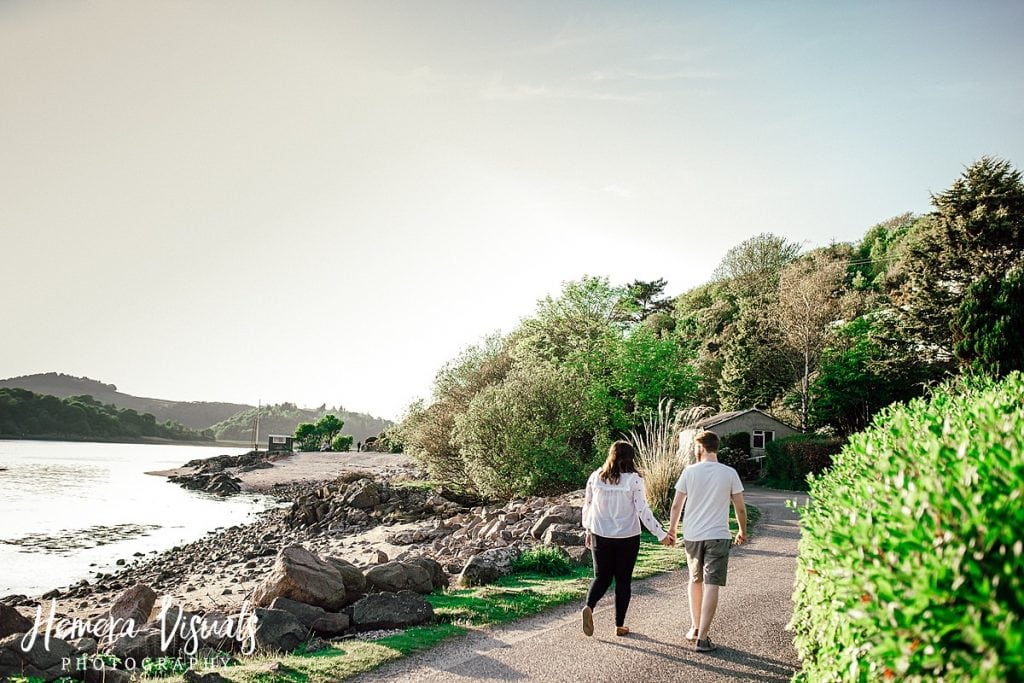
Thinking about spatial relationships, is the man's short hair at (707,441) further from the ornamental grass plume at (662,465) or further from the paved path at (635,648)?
the ornamental grass plume at (662,465)

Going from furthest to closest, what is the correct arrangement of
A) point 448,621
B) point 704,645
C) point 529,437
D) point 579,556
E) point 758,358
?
point 758,358 < point 529,437 < point 579,556 < point 448,621 < point 704,645

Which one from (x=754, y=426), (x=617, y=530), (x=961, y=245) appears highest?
(x=961, y=245)

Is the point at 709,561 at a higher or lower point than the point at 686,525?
lower

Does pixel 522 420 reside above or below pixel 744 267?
below

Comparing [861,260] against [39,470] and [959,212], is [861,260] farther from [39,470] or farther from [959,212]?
[39,470]

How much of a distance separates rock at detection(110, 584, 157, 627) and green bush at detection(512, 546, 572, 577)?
5265 millimetres

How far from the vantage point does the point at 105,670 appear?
6.34m

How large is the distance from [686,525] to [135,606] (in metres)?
Answer: 7.62

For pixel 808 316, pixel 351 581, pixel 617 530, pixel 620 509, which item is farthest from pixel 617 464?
pixel 808 316

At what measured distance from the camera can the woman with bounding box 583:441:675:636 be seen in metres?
6.87

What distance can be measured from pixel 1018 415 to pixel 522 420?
751 inches

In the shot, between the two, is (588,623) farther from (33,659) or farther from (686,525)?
(33,659)

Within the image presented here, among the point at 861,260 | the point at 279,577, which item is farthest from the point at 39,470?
the point at 861,260

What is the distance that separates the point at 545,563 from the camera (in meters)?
10.3
